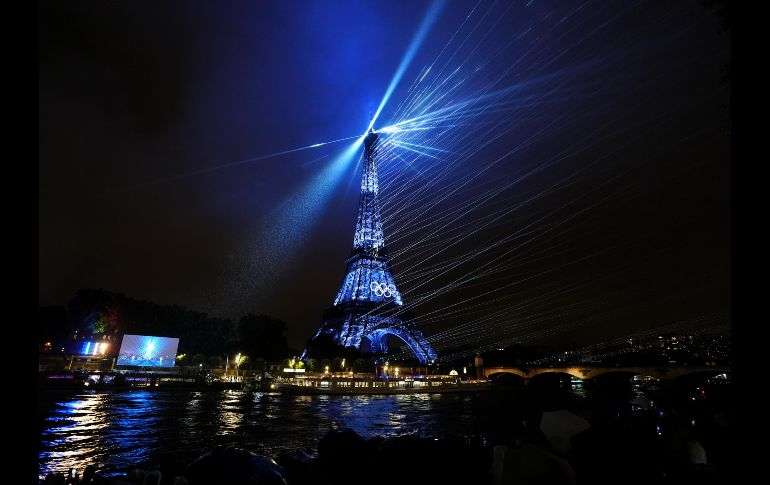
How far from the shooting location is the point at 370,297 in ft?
226

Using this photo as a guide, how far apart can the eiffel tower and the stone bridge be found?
25169 mm

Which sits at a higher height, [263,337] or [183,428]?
[263,337]

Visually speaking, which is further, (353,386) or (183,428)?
(353,386)

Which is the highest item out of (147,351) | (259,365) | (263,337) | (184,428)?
(263,337)

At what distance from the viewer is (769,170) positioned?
8.79ft

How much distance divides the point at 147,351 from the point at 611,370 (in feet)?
247

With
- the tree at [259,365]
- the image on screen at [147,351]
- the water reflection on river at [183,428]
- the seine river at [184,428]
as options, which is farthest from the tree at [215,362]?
the water reflection on river at [183,428]

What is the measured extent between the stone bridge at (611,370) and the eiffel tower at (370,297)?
82.6 ft

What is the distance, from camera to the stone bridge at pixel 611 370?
2546 inches

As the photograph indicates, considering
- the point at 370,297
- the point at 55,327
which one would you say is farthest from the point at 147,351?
the point at 370,297

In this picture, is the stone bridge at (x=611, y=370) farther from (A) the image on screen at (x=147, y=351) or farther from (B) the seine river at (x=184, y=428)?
(A) the image on screen at (x=147, y=351)

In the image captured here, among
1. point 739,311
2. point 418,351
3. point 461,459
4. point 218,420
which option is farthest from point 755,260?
point 418,351

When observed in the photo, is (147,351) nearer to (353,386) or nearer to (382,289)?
(353,386)

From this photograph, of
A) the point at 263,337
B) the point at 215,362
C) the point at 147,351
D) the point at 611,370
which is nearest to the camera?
the point at 147,351
